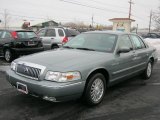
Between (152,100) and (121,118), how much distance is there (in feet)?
4.64

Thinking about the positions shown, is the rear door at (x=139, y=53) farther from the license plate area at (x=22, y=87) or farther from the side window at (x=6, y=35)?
the side window at (x=6, y=35)

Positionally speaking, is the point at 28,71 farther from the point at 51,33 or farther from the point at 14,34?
the point at 51,33

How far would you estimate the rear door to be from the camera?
6.15 m

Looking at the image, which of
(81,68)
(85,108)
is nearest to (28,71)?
(81,68)

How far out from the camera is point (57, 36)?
39.2 feet

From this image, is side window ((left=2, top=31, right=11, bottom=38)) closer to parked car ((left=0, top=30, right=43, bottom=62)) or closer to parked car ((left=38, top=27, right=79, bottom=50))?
parked car ((left=0, top=30, right=43, bottom=62))

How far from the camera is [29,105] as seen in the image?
468 centimetres

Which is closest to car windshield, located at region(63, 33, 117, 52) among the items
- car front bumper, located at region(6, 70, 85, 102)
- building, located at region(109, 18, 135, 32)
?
car front bumper, located at region(6, 70, 85, 102)

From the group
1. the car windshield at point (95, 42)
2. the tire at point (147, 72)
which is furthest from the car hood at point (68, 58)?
the tire at point (147, 72)

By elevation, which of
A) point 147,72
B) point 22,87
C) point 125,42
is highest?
point 125,42

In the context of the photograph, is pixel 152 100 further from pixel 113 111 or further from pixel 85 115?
pixel 85 115

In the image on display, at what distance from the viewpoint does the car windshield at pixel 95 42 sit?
17.7ft

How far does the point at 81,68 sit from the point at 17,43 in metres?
6.28

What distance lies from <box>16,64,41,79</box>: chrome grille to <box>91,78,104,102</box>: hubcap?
117 cm
